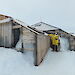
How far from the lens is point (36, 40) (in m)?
6.13

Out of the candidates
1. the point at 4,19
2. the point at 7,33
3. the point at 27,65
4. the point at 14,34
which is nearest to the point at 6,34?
the point at 7,33

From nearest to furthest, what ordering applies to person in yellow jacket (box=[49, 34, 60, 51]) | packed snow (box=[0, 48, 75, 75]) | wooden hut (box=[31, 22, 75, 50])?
packed snow (box=[0, 48, 75, 75]), person in yellow jacket (box=[49, 34, 60, 51]), wooden hut (box=[31, 22, 75, 50])

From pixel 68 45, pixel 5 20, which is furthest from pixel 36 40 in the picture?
pixel 68 45

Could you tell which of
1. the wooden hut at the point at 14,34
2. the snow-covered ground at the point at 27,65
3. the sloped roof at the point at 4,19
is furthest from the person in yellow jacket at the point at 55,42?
the sloped roof at the point at 4,19

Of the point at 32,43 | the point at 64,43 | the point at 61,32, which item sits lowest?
the point at 64,43

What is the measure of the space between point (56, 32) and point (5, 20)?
6.16 metres

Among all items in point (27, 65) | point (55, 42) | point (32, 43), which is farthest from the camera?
point (55, 42)

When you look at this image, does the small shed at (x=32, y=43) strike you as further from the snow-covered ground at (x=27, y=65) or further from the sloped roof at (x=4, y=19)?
the sloped roof at (x=4, y=19)

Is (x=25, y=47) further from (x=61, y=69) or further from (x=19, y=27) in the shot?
(x=61, y=69)

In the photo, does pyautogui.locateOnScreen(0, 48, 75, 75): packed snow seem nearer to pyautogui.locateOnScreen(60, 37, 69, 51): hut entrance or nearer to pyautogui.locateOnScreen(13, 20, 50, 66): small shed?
pyautogui.locateOnScreen(13, 20, 50, 66): small shed

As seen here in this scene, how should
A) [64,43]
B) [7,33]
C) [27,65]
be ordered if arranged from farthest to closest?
[64,43], [7,33], [27,65]

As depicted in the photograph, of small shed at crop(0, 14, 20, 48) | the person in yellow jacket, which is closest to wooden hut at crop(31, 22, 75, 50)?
the person in yellow jacket

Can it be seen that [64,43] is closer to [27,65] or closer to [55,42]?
[55,42]

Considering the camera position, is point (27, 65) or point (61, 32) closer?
point (27, 65)
